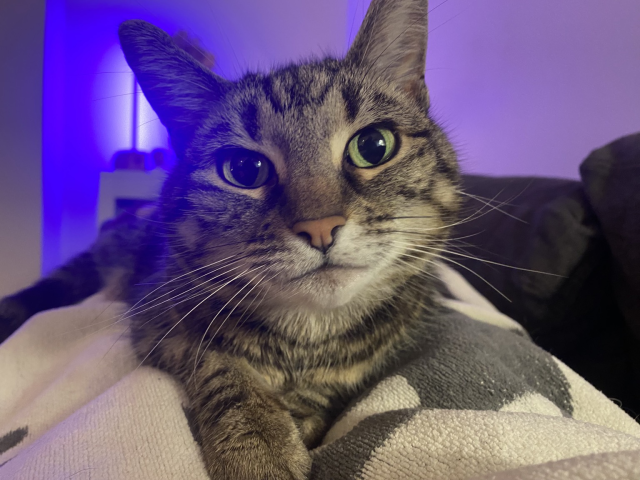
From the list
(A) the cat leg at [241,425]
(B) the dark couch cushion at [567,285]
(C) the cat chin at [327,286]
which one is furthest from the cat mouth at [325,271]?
(B) the dark couch cushion at [567,285]

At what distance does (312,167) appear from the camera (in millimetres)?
618

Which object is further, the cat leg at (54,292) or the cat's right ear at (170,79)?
the cat leg at (54,292)

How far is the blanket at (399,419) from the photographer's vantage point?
0.40 metres

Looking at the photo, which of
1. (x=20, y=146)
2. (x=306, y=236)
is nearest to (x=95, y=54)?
(x=20, y=146)

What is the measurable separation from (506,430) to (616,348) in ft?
2.36

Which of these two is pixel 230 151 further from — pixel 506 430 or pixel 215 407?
Result: pixel 506 430

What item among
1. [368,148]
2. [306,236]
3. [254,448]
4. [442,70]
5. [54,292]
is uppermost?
[442,70]

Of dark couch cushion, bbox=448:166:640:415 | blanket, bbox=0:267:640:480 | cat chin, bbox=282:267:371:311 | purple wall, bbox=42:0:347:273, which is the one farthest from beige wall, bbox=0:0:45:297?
dark couch cushion, bbox=448:166:640:415

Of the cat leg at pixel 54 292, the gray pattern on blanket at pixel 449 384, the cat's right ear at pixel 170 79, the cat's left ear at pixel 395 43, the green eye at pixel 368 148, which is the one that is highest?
the cat's left ear at pixel 395 43

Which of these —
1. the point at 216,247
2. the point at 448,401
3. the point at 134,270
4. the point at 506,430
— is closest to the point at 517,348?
the point at 448,401

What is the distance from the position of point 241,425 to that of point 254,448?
0.04 m

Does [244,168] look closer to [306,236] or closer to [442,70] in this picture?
[306,236]

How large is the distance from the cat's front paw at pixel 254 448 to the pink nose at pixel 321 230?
0.28m

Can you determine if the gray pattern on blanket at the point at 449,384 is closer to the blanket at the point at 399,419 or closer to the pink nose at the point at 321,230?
the blanket at the point at 399,419
